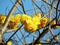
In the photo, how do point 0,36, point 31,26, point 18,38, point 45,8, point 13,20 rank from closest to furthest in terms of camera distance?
point 0,36
point 31,26
point 13,20
point 18,38
point 45,8

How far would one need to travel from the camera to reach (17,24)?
4.40 ft

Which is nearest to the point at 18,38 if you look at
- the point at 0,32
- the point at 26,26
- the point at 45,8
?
the point at 45,8

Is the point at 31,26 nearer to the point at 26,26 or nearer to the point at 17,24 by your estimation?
the point at 26,26

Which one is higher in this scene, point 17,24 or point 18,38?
point 17,24

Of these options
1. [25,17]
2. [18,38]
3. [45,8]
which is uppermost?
[25,17]

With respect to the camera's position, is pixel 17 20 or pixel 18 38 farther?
pixel 18 38

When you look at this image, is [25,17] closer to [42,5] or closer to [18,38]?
[18,38]

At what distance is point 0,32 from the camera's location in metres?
0.77

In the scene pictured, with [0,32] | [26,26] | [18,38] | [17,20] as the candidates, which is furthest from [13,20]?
[0,32]

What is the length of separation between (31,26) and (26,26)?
4 centimetres

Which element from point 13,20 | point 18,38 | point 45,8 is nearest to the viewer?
point 13,20

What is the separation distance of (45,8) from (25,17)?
722 millimetres

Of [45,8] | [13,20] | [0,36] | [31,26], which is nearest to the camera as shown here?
[0,36]

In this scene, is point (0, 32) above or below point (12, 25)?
above
